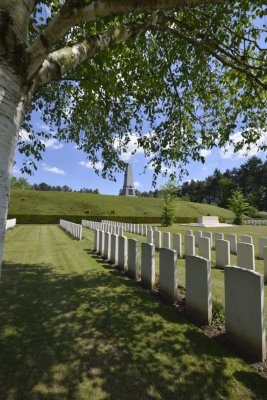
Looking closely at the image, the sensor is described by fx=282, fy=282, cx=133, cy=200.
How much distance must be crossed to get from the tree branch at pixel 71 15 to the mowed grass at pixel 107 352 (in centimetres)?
315

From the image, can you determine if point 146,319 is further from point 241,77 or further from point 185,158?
point 241,77

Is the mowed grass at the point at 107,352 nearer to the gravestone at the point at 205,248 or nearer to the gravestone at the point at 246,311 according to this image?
the gravestone at the point at 246,311

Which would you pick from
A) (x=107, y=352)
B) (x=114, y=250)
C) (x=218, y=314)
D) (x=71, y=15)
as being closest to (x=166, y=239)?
(x=114, y=250)

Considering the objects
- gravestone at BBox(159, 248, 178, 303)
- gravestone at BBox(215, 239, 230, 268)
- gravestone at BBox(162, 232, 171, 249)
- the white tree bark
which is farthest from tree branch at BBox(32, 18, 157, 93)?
gravestone at BBox(162, 232, 171, 249)

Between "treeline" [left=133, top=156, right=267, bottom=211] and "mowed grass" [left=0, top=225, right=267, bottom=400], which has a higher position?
"treeline" [left=133, top=156, right=267, bottom=211]

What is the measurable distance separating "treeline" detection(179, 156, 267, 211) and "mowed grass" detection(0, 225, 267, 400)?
82788 millimetres

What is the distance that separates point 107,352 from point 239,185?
102208mm

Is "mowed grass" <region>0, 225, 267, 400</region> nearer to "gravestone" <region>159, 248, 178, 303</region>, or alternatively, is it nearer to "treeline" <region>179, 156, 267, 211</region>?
"gravestone" <region>159, 248, 178, 303</region>

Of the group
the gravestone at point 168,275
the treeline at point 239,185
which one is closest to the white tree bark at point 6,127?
the gravestone at point 168,275

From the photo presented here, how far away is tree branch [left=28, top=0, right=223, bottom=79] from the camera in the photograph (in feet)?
8.01

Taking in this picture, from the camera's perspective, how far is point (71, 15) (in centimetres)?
265

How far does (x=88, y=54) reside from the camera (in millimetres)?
3432

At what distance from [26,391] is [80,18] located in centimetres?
377

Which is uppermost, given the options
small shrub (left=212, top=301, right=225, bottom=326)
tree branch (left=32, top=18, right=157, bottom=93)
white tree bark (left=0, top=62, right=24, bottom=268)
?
tree branch (left=32, top=18, right=157, bottom=93)
